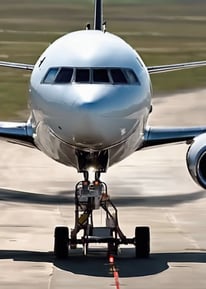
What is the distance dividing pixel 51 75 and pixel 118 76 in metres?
1.28

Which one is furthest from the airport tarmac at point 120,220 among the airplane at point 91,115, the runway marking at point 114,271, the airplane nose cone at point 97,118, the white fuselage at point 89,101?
the airplane nose cone at point 97,118

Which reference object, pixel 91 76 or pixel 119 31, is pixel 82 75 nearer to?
pixel 91 76

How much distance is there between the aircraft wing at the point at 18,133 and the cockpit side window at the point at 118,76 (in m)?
3.84

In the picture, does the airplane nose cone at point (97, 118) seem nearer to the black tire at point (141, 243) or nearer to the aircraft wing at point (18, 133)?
the black tire at point (141, 243)

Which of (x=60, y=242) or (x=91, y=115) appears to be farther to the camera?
(x=60, y=242)

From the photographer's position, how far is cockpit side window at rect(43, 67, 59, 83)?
24344 mm

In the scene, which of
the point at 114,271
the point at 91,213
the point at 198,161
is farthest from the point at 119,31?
the point at 114,271

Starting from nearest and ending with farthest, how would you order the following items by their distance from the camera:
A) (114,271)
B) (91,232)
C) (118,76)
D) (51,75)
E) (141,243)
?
(114,271) < (118,76) < (51,75) < (91,232) < (141,243)

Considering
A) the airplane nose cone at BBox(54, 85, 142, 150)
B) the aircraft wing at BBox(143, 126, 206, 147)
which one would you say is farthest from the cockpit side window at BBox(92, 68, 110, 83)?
the aircraft wing at BBox(143, 126, 206, 147)

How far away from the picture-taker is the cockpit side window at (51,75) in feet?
79.9

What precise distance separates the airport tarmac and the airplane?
0.64 m

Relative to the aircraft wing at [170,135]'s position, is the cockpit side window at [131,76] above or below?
above

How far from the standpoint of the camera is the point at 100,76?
23906 mm

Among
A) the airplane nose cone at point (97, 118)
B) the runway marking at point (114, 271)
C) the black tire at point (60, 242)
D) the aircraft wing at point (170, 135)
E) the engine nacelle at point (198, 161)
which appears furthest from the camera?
the aircraft wing at point (170, 135)
